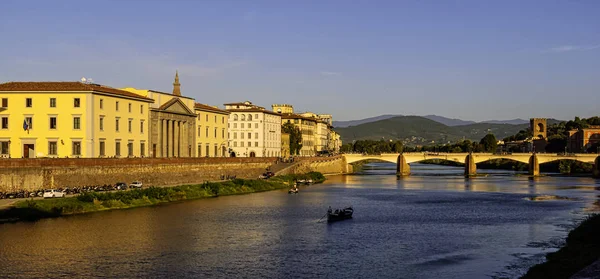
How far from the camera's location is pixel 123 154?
263ft

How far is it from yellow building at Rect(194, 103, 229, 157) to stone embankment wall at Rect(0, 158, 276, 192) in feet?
27.4

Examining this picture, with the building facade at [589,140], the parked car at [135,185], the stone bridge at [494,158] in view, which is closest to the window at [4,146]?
the parked car at [135,185]

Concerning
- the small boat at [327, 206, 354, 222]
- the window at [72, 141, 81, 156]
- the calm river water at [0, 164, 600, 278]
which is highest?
the window at [72, 141, 81, 156]

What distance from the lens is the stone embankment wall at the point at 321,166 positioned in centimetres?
11256

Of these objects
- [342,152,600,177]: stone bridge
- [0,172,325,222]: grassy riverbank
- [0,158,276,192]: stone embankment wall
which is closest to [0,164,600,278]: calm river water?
[0,172,325,222]: grassy riverbank

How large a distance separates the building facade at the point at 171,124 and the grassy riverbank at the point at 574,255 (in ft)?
188

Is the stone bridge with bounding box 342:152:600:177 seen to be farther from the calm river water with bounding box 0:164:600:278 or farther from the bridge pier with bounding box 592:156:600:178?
the calm river water with bounding box 0:164:600:278

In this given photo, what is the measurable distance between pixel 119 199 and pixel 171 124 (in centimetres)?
3379

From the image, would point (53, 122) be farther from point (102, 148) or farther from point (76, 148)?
point (102, 148)

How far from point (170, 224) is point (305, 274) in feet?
63.9

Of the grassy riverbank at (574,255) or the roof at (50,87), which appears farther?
the roof at (50,87)

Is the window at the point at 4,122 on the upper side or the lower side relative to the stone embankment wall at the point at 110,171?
upper

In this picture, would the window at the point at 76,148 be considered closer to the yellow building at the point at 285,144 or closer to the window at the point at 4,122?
the window at the point at 4,122

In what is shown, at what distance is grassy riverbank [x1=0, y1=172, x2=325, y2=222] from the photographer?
51156 millimetres
